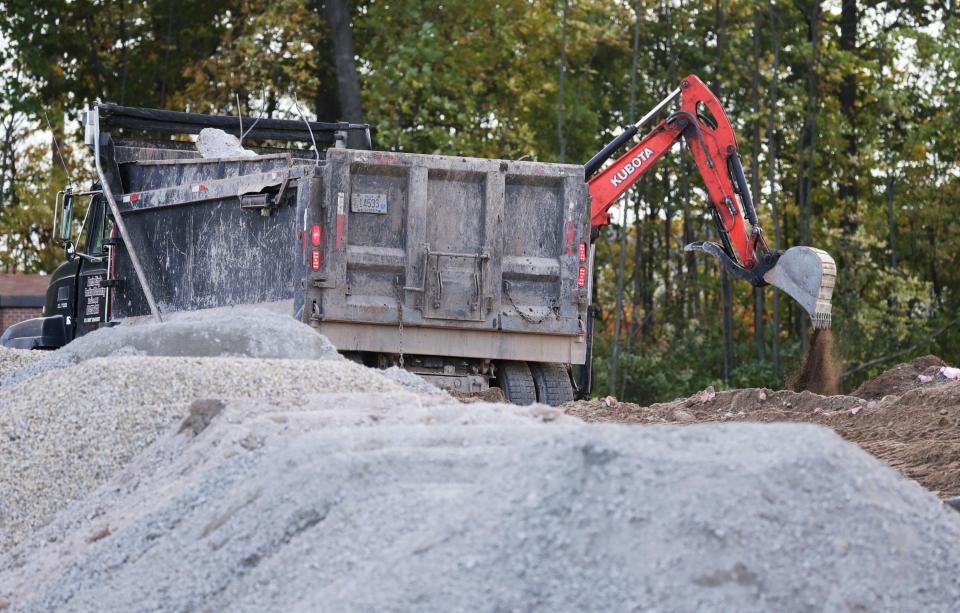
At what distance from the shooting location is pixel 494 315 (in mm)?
12609

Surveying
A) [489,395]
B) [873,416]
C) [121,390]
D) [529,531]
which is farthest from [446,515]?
[873,416]

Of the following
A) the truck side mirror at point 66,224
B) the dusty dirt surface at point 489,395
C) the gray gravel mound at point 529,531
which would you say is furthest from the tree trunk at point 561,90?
the gray gravel mound at point 529,531

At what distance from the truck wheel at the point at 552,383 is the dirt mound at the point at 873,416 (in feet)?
0.59

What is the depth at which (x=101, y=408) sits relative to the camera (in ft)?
26.8

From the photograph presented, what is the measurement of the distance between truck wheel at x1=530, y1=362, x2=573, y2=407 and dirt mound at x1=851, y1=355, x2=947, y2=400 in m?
3.62

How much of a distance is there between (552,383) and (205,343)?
4031 millimetres

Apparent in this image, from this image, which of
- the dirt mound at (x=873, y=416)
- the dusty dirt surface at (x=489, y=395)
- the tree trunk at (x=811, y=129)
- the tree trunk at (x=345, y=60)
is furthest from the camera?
the tree trunk at (x=345, y=60)

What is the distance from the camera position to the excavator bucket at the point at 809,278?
14.5 meters

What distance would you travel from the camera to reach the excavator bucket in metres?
14.5

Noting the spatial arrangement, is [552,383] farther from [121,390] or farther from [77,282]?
[121,390]

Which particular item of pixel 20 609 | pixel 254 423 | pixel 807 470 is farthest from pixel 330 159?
pixel 807 470

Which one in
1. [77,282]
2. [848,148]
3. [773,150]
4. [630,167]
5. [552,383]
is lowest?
[552,383]

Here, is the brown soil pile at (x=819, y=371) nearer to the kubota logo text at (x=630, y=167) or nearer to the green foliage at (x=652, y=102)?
the kubota logo text at (x=630, y=167)

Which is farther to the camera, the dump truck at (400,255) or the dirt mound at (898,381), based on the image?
the dirt mound at (898,381)
